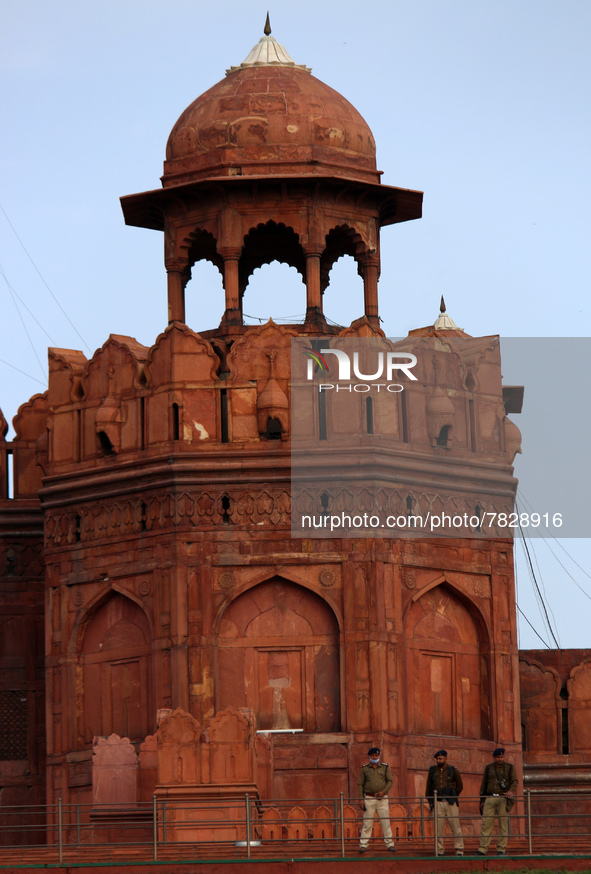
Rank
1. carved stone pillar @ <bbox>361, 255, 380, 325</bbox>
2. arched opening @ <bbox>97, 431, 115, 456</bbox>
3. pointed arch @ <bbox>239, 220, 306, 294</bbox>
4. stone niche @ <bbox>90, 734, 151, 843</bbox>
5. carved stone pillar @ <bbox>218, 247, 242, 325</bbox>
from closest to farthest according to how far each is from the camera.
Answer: stone niche @ <bbox>90, 734, 151, 843</bbox>
arched opening @ <bbox>97, 431, 115, 456</bbox>
carved stone pillar @ <bbox>218, 247, 242, 325</bbox>
carved stone pillar @ <bbox>361, 255, 380, 325</bbox>
pointed arch @ <bbox>239, 220, 306, 294</bbox>

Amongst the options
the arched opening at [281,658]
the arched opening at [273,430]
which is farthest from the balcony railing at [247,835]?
the arched opening at [273,430]

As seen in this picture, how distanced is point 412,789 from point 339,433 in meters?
5.02

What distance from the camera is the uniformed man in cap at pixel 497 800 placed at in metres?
29.0

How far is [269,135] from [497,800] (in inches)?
471

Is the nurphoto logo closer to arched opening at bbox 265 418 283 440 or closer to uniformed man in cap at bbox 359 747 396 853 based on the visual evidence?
arched opening at bbox 265 418 283 440

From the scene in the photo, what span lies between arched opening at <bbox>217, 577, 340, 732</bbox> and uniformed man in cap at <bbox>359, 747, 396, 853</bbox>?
13.2 ft

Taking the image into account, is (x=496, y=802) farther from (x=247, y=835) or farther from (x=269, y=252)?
(x=269, y=252)

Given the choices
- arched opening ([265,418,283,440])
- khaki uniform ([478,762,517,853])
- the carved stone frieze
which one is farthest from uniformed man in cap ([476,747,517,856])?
arched opening ([265,418,283,440])

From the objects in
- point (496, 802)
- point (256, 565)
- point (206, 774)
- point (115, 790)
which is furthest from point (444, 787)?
point (256, 565)

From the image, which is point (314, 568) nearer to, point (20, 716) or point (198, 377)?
point (198, 377)

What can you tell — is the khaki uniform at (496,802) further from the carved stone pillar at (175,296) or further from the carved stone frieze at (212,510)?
the carved stone pillar at (175,296)

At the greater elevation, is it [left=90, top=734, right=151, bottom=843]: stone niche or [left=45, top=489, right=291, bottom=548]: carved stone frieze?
[left=45, top=489, right=291, bottom=548]: carved stone frieze

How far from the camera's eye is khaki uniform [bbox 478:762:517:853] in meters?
29.0

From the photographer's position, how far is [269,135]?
3697 centimetres
